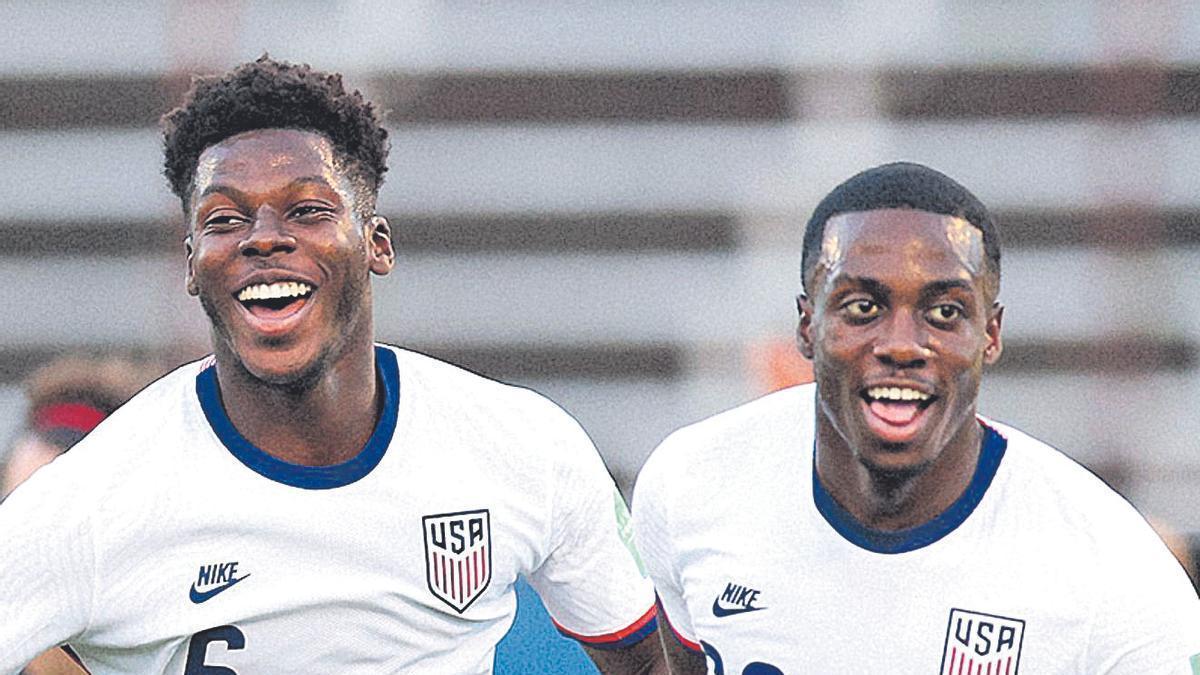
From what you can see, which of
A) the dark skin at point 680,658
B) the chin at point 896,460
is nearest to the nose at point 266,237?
the chin at point 896,460

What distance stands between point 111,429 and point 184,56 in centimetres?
320

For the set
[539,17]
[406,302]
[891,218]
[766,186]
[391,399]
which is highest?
[539,17]

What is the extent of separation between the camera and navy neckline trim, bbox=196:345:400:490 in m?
3.03

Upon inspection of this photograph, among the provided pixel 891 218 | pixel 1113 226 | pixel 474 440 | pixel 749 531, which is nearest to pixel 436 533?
pixel 474 440

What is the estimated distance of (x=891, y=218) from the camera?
2.96 meters

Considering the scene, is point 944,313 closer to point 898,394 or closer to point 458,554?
point 898,394

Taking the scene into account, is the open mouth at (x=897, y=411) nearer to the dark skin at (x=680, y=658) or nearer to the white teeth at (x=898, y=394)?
the white teeth at (x=898, y=394)

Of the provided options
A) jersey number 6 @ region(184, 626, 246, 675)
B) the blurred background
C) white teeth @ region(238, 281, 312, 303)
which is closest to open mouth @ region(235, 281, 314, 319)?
white teeth @ region(238, 281, 312, 303)

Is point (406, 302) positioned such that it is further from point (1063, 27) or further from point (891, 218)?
point (891, 218)

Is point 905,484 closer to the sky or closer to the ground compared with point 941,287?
closer to the ground

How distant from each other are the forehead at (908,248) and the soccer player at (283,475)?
0.58 metres

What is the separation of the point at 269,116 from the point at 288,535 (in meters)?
0.61

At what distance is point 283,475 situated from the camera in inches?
119

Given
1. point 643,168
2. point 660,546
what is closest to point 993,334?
point 660,546
